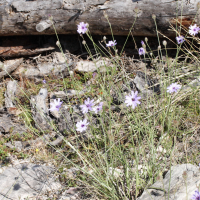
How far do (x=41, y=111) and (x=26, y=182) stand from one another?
110 centimetres

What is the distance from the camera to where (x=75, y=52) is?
440cm

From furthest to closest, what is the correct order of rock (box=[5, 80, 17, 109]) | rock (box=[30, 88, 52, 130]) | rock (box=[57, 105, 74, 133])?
rock (box=[5, 80, 17, 109]), rock (box=[30, 88, 52, 130]), rock (box=[57, 105, 74, 133])

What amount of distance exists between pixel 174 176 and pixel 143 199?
314 millimetres

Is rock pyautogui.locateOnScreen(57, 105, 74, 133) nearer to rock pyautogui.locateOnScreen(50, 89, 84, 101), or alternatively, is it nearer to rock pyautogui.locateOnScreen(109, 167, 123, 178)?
rock pyautogui.locateOnScreen(50, 89, 84, 101)

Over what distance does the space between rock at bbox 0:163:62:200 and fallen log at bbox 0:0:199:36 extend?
88.5 inches

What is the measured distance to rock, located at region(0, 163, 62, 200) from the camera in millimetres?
2178

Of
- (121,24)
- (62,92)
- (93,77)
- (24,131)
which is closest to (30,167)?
(24,131)

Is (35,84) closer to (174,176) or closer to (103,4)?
(103,4)

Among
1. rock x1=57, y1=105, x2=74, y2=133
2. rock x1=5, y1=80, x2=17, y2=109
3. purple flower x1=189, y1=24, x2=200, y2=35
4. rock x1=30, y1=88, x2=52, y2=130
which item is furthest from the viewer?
rock x1=5, y1=80, x2=17, y2=109

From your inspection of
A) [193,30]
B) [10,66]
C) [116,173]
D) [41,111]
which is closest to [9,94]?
[10,66]

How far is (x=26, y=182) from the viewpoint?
7.52 ft

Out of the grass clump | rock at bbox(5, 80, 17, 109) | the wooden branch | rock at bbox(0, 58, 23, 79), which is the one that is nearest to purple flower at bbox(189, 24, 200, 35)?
the grass clump

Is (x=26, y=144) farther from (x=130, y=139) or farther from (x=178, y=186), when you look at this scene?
(x=178, y=186)

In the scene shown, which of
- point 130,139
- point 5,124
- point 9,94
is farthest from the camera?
point 9,94
